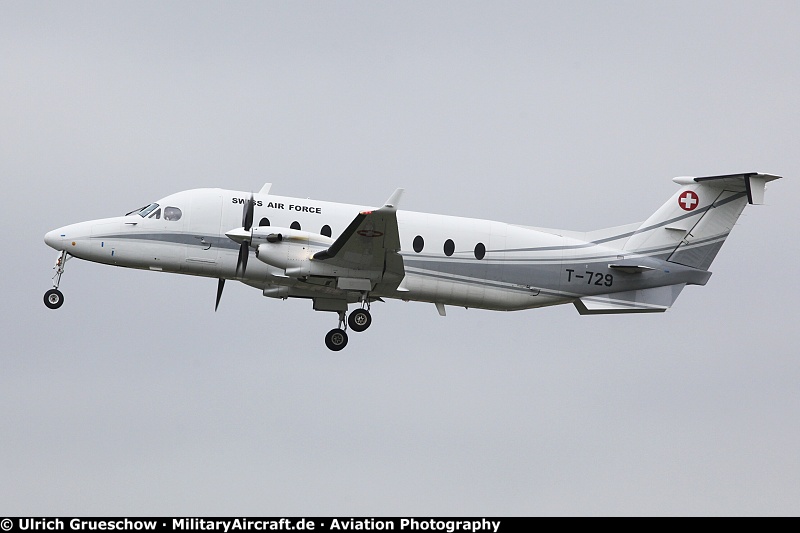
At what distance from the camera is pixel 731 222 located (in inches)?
1288

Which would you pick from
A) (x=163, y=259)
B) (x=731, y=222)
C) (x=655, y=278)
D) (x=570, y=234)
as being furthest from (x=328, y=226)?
(x=731, y=222)

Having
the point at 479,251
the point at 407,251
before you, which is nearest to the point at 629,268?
the point at 479,251

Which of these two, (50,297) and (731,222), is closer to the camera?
(50,297)

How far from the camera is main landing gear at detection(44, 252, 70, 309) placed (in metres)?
30.0

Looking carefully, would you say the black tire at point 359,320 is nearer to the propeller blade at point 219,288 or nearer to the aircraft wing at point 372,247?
the aircraft wing at point 372,247

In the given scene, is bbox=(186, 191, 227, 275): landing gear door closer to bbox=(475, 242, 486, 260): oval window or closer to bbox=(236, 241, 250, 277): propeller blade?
bbox=(236, 241, 250, 277): propeller blade

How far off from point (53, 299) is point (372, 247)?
8.59 meters

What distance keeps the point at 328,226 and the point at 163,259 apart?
14.3 ft

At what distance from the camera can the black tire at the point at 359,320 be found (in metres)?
30.1

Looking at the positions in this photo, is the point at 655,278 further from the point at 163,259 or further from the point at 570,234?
the point at 163,259

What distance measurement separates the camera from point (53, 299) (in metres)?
30.1

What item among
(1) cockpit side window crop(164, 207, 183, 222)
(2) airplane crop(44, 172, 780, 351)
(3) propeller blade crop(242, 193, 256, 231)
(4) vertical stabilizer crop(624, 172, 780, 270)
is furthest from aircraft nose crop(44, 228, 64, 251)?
(4) vertical stabilizer crop(624, 172, 780, 270)

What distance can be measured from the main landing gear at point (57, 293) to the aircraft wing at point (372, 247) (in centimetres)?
680

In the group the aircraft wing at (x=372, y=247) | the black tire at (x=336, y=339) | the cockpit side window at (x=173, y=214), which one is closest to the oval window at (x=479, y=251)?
the aircraft wing at (x=372, y=247)
